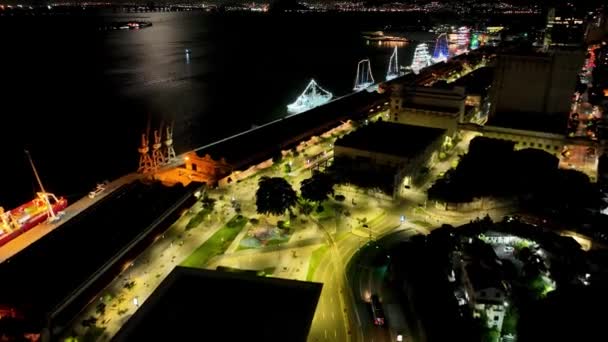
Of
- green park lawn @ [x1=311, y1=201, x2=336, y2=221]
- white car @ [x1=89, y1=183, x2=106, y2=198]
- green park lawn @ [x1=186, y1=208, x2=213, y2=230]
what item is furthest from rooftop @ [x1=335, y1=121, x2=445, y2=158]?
white car @ [x1=89, y1=183, x2=106, y2=198]

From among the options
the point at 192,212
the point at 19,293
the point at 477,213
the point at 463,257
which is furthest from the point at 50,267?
the point at 477,213

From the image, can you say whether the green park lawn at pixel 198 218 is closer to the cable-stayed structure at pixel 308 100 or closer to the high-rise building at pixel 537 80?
the high-rise building at pixel 537 80

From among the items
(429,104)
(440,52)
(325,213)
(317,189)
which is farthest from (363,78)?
(325,213)

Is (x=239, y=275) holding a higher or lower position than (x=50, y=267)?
higher

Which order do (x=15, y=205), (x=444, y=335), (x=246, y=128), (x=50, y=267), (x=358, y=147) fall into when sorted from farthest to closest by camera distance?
(x=246, y=128) → (x=15, y=205) → (x=358, y=147) → (x=50, y=267) → (x=444, y=335)

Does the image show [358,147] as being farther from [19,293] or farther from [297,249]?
[19,293]

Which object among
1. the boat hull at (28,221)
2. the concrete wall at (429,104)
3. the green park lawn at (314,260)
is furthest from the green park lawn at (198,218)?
the concrete wall at (429,104)
